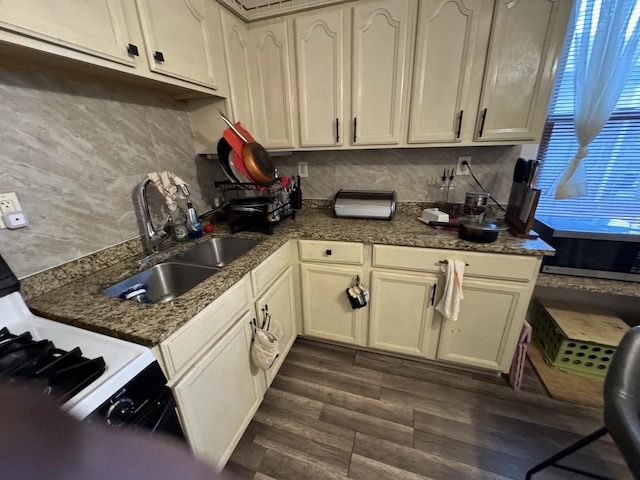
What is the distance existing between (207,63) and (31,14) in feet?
2.43

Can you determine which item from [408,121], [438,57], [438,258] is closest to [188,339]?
[438,258]

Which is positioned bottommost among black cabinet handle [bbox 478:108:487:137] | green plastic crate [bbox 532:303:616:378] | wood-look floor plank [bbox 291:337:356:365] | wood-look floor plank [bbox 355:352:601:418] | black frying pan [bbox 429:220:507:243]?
wood-look floor plank [bbox 355:352:601:418]

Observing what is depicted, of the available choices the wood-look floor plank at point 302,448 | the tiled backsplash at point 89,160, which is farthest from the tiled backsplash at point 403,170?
the wood-look floor plank at point 302,448

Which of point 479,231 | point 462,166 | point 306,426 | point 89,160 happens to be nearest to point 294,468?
point 306,426

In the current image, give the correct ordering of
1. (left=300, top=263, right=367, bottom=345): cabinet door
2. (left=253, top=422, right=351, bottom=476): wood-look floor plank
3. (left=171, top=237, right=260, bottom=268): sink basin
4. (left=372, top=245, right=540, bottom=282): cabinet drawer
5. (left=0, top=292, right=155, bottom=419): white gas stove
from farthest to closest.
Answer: (left=300, top=263, right=367, bottom=345): cabinet door < (left=171, top=237, right=260, bottom=268): sink basin < (left=372, top=245, right=540, bottom=282): cabinet drawer < (left=253, top=422, right=351, bottom=476): wood-look floor plank < (left=0, top=292, right=155, bottom=419): white gas stove

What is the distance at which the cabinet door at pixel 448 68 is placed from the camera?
1325 mm

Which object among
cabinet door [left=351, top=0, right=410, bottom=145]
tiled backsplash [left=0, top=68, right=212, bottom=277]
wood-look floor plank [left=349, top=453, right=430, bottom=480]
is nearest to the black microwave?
cabinet door [left=351, top=0, right=410, bottom=145]

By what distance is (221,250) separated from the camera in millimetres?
1584

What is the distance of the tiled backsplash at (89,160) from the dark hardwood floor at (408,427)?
1203mm

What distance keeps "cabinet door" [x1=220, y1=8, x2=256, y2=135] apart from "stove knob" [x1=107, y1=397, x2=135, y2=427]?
1.52m

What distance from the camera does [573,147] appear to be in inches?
65.6

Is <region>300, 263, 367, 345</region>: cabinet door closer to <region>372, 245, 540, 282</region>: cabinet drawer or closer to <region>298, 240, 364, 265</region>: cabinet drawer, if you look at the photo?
<region>298, 240, 364, 265</region>: cabinet drawer

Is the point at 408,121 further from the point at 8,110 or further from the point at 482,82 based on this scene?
the point at 8,110

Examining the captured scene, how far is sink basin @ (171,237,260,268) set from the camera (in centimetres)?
152
